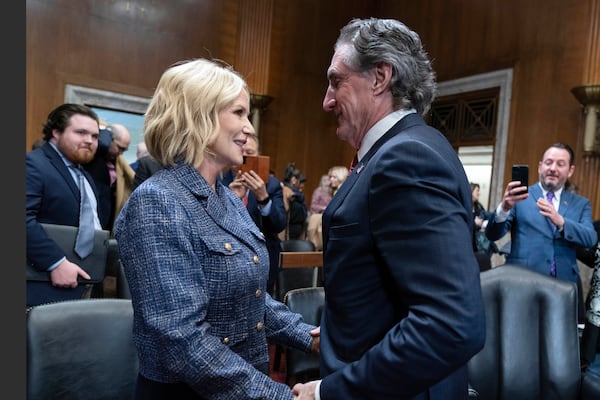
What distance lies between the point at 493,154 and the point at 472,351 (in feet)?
20.5

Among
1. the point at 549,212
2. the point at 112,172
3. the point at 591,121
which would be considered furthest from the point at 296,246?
the point at 591,121

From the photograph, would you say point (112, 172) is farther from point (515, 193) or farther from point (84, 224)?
point (515, 193)

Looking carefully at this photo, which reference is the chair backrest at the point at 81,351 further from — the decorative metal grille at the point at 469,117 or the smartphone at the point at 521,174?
the decorative metal grille at the point at 469,117

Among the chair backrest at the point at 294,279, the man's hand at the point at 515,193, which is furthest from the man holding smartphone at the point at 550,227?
the chair backrest at the point at 294,279

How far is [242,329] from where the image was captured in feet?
3.97

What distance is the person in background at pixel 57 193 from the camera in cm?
214

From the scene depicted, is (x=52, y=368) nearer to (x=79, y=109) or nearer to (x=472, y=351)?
(x=472, y=351)

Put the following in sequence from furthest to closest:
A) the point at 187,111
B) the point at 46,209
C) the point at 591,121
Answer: the point at 591,121 → the point at 46,209 → the point at 187,111

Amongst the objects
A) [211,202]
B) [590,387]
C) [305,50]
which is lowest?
[590,387]

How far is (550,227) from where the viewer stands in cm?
290

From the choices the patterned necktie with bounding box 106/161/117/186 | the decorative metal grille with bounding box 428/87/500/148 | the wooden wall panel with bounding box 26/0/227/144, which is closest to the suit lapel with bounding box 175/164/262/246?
the patterned necktie with bounding box 106/161/117/186

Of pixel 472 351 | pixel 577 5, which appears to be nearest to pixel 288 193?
pixel 577 5

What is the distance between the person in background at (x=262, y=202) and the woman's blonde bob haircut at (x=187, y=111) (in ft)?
4.67

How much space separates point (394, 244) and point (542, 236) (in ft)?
8.03
